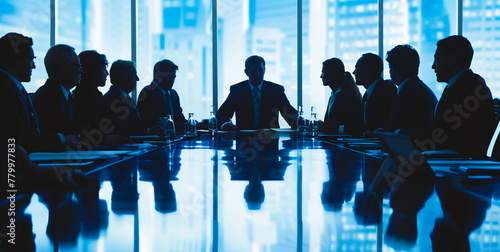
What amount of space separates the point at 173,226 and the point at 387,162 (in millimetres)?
728

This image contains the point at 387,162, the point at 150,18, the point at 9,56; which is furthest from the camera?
the point at 150,18

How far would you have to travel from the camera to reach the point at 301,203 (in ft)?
3.05

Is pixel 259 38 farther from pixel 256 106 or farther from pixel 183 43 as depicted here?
pixel 256 106

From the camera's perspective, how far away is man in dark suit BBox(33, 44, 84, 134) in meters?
2.88

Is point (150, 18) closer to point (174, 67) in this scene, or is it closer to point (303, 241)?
point (174, 67)

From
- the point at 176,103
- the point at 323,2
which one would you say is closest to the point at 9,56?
the point at 176,103

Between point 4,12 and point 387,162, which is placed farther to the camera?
point 4,12

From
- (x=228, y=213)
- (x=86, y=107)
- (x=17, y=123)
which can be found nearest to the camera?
(x=228, y=213)

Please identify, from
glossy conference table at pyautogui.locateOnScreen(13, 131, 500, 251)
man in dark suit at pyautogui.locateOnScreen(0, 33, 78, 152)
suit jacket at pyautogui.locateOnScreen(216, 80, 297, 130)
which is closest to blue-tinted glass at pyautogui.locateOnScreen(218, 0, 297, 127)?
suit jacket at pyautogui.locateOnScreen(216, 80, 297, 130)

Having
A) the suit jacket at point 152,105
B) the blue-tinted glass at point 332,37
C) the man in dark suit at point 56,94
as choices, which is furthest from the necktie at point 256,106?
the man in dark suit at point 56,94

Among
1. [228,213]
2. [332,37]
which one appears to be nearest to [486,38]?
[332,37]

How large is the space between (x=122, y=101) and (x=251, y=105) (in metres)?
1.66

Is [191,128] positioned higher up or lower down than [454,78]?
lower down

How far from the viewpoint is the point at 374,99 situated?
3.76 meters
